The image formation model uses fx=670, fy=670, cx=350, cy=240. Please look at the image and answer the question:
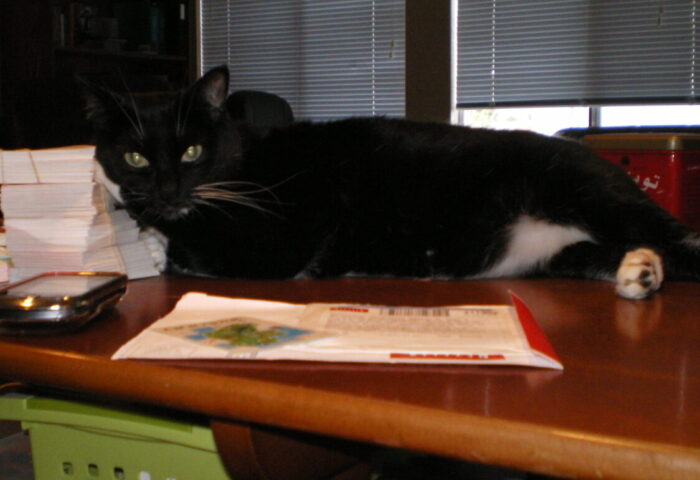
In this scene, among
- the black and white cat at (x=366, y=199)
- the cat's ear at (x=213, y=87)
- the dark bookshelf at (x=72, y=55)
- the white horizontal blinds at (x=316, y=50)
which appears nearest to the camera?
the black and white cat at (x=366, y=199)

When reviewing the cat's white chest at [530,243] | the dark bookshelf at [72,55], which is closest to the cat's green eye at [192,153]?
the cat's white chest at [530,243]

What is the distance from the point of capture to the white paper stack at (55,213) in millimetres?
909

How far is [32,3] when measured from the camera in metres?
3.55

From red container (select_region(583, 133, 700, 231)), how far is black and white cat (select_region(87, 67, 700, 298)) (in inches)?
13.6

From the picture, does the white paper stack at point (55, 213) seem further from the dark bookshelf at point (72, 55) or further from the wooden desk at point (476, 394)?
the dark bookshelf at point (72, 55)

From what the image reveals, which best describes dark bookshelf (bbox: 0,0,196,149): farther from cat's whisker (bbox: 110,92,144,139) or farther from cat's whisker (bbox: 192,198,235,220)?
cat's whisker (bbox: 192,198,235,220)

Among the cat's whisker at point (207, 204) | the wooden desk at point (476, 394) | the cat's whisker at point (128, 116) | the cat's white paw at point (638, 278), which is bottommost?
the wooden desk at point (476, 394)

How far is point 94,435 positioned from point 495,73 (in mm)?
3467

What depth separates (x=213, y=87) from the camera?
3.84 feet

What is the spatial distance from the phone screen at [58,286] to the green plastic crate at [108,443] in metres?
0.16

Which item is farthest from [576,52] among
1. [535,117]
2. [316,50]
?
[316,50]

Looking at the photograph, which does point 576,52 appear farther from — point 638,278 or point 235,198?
point 638,278

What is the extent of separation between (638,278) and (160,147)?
29.4 inches

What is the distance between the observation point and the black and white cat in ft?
3.38
